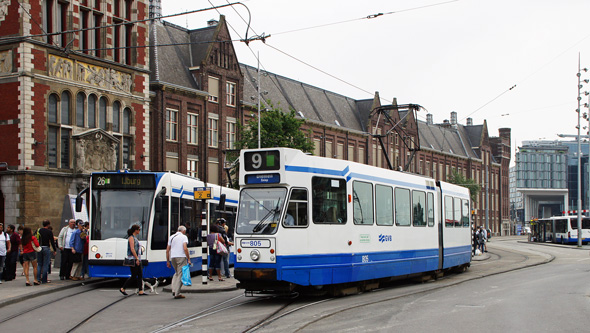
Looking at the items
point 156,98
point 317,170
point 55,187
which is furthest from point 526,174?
point 317,170

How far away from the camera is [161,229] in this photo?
1892 centimetres

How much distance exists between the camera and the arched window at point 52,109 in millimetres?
31953

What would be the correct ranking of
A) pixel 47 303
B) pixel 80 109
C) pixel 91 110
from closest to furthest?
pixel 47 303, pixel 80 109, pixel 91 110

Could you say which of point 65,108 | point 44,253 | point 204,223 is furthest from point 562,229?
point 44,253

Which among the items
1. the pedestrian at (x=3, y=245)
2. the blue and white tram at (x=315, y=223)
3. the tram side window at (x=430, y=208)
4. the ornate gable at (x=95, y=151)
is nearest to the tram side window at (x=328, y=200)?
the blue and white tram at (x=315, y=223)

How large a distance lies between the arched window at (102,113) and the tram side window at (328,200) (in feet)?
72.9

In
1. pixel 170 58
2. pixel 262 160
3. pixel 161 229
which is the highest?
pixel 170 58

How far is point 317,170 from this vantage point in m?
14.9

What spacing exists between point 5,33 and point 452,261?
21846mm

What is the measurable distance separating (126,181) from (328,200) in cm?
639

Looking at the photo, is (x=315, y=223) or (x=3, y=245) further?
(x=3, y=245)

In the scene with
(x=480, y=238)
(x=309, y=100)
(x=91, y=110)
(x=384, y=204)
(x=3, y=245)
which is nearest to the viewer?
(x=384, y=204)

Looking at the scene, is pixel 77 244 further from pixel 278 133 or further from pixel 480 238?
pixel 480 238

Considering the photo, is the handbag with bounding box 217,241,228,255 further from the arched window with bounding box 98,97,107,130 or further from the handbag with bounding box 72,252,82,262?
the arched window with bounding box 98,97,107,130
